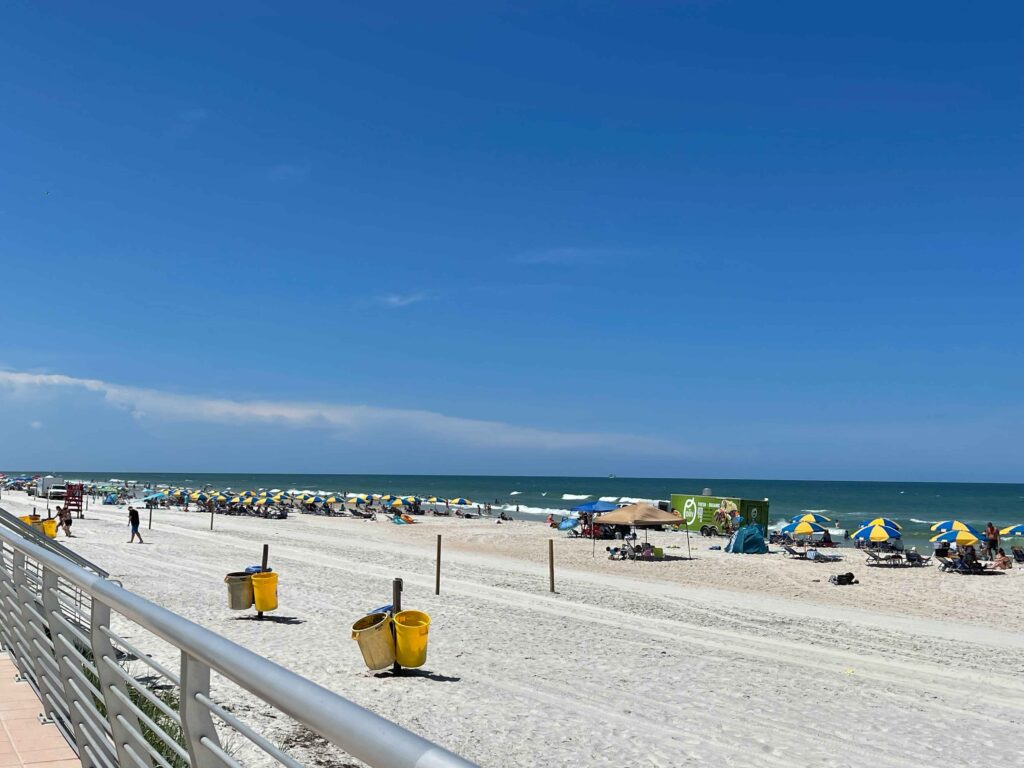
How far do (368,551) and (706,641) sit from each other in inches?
736

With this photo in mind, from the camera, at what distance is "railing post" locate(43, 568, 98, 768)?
3.57 m

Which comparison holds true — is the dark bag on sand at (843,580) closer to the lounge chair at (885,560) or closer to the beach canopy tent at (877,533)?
the beach canopy tent at (877,533)

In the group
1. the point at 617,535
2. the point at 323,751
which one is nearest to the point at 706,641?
the point at 323,751

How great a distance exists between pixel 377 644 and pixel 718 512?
→ 33475 mm

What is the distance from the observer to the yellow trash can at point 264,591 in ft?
48.3

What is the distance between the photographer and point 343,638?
13375 mm

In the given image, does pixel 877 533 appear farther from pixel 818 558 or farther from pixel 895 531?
pixel 818 558

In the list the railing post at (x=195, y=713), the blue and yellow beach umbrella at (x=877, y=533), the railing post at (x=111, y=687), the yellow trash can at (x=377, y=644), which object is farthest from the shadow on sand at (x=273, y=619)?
the blue and yellow beach umbrella at (x=877, y=533)

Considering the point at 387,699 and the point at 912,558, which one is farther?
the point at 912,558

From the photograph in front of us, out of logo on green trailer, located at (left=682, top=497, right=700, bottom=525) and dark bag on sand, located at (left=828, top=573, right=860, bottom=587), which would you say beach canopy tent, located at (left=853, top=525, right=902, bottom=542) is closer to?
dark bag on sand, located at (left=828, top=573, right=860, bottom=587)

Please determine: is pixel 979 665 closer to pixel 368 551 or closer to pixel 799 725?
pixel 799 725

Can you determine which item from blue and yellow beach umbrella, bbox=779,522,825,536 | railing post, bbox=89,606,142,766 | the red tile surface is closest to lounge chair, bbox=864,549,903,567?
blue and yellow beach umbrella, bbox=779,522,825,536

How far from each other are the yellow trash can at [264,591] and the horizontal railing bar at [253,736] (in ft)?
43.8

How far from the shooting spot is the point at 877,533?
3019 cm
